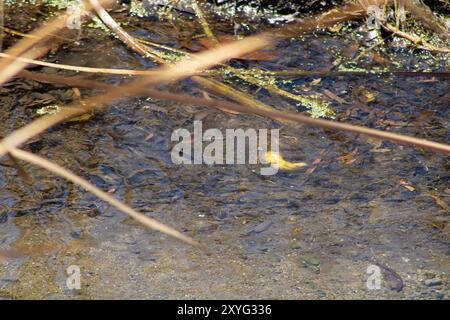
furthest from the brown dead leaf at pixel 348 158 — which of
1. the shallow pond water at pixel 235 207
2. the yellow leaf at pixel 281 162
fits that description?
the yellow leaf at pixel 281 162

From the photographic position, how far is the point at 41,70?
279 centimetres

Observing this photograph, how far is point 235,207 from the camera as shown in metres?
2.22

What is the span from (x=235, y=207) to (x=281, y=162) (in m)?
0.31

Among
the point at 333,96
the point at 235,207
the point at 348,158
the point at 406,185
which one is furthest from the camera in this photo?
the point at 333,96

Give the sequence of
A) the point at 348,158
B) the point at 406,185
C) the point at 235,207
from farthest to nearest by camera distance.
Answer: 1. the point at 348,158
2. the point at 406,185
3. the point at 235,207

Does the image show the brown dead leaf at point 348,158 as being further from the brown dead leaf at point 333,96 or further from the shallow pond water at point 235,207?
the brown dead leaf at point 333,96

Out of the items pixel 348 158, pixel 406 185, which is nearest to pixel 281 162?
pixel 348 158

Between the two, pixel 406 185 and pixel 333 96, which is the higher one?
pixel 333 96

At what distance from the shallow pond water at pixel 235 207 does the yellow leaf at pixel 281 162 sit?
0.03m

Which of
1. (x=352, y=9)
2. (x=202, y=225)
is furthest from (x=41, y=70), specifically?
(x=352, y=9)

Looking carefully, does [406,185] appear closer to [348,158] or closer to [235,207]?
[348,158]

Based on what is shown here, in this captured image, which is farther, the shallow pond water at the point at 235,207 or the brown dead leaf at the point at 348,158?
the brown dead leaf at the point at 348,158

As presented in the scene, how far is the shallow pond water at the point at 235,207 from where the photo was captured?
76.0 inches
